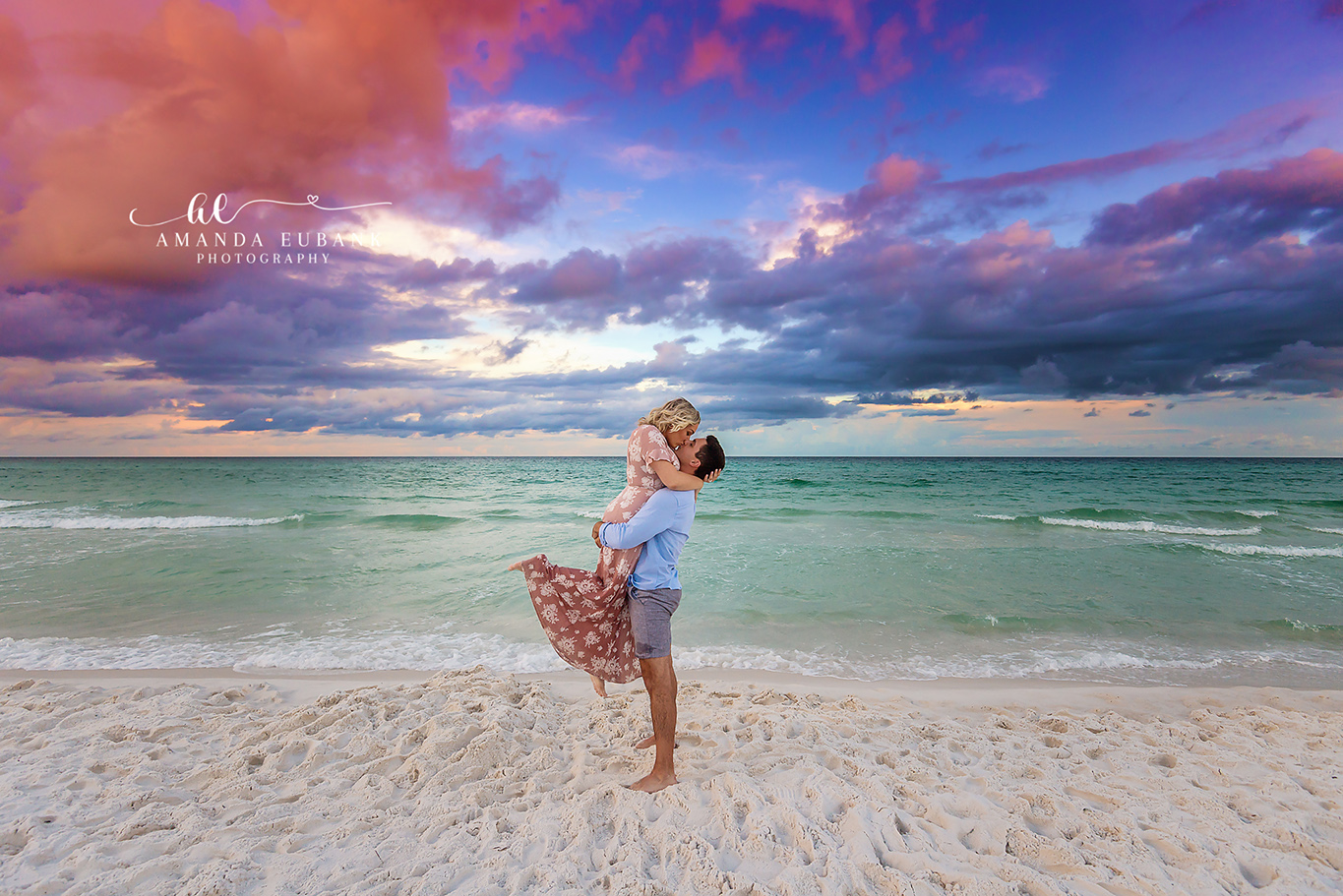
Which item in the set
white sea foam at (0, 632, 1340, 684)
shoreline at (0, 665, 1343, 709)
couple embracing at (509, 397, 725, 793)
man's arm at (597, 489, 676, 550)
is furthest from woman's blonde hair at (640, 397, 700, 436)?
white sea foam at (0, 632, 1340, 684)

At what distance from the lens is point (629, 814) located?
128 inches

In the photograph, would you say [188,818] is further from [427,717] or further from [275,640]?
[275,640]

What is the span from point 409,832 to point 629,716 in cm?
209

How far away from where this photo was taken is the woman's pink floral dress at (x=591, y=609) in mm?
3730

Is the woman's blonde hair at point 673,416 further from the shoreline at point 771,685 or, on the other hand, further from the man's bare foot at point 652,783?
the shoreline at point 771,685

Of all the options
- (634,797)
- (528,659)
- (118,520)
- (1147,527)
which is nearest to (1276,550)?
(1147,527)

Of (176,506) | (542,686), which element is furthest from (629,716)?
(176,506)

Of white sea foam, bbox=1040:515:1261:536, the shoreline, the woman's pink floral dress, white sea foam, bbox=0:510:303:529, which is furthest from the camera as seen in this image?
white sea foam, bbox=1040:515:1261:536

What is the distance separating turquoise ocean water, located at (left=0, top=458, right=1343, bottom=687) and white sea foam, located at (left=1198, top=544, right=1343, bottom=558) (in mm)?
215

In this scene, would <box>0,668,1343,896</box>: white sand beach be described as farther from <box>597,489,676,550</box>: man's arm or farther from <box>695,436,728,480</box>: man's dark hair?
<box>695,436,728,480</box>: man's dark hair

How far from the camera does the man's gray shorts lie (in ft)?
11.7

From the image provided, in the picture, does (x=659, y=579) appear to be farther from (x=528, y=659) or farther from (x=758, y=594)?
(x=758, y=594)

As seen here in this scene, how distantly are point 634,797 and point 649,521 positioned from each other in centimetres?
167

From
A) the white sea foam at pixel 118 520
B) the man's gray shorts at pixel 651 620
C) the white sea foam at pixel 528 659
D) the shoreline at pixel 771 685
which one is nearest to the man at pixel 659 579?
the man's gray shorts at pixel 651 620
